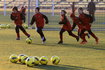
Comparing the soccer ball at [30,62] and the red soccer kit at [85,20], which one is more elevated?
the red soccer kit at [85,20]

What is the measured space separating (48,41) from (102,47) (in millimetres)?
3339

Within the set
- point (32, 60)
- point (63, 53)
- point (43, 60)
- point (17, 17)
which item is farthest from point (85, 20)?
point (32, 60)

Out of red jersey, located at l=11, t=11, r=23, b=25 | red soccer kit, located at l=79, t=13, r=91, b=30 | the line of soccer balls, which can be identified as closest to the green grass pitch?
the line of soccer balls

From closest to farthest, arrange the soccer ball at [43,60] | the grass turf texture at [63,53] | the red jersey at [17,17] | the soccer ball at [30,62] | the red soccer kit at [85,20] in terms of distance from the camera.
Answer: the soccer ball at [30,62]
the grass turf texture at [63,53]
the soccer ball at [43,60]
the red soccer kit at [85,20]
the red jersey at [17,17]

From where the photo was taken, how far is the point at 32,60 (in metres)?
11.2

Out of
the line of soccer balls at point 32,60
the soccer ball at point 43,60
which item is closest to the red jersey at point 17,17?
the line of soccer balls at point 32,60

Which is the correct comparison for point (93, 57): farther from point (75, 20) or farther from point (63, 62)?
point (75, 20)

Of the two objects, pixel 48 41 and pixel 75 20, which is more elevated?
pixel 75 20

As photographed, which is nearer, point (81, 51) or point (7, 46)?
point (81, 51)

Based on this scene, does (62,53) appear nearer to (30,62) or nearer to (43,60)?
(43,60)

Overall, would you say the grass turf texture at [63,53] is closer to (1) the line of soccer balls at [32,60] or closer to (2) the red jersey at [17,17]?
(1) the line of soccer balls at [32,60]

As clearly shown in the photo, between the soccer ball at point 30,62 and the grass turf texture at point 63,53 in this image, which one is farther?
the grass turf texture at point 63,53

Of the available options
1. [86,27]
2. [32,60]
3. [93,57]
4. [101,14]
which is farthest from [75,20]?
[101,14]

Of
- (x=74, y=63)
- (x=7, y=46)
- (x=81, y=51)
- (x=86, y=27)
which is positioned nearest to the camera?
(x=74, y=63)
